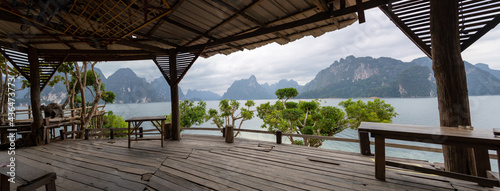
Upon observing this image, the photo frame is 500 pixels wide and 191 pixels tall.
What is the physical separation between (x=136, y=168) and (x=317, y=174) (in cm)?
323

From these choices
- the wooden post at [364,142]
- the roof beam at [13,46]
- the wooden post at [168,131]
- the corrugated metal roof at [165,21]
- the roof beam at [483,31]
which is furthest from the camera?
the wooden post at [168,131]

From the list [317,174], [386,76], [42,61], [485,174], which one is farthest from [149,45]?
[386,76]

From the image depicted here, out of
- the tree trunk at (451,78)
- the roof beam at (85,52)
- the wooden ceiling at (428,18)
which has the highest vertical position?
the roof beam at (85,52)

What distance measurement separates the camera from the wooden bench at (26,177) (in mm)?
1433

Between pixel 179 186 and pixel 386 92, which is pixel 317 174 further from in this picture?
pixel 386 92

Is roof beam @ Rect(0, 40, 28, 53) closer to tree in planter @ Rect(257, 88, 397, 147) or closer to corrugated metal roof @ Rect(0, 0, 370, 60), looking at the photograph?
corrugated metal roof @ Rect(0, 0, 370, 60)

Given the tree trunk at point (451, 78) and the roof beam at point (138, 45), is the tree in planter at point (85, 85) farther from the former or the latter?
the tree trunk at point (451, 78)

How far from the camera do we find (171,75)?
5.30 metres

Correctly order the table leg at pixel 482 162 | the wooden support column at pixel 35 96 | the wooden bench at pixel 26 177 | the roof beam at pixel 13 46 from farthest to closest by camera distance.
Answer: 1. the wooden support column at pixel 35 96
2. the roof beam at pixel 13 46
3. the table leg at pixel 482 162
4. the wooden bench at pixel 26 177

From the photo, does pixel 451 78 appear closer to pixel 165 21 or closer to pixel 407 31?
pixel 407 31

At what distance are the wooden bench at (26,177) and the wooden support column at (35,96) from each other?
188 inches

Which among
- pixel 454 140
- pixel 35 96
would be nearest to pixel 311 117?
pixel 454 140

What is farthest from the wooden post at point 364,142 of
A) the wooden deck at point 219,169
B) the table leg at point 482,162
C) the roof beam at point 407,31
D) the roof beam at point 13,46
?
the roof beam at point 13,46

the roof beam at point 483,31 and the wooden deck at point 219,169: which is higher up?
the roof beam at point 483,31
